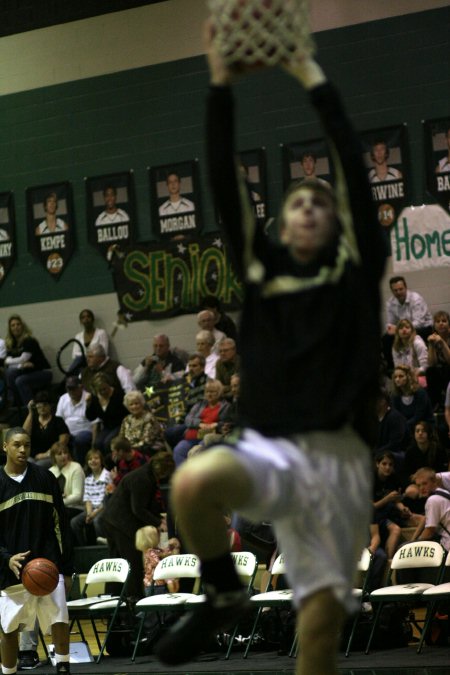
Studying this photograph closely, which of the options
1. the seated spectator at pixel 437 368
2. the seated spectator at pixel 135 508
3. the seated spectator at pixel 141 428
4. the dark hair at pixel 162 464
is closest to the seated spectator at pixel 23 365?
the seated spectator at pixel 141 428

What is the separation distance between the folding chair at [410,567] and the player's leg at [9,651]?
9.15 ft

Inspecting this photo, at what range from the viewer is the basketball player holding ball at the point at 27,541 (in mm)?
9492

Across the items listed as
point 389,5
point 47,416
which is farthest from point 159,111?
point 47,416

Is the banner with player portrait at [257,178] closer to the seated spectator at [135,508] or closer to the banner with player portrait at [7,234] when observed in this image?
the banner with player portrait at [7,234]

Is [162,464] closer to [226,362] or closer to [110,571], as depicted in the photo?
[110,571]

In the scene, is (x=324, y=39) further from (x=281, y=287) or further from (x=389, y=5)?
(x=281, y=287)

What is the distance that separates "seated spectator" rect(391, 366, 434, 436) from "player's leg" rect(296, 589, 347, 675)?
8753 millimetres

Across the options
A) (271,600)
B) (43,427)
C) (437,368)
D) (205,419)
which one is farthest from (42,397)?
(271,600)

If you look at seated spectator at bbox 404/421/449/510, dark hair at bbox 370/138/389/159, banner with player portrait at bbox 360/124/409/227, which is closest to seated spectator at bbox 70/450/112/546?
seated spectator at bbox 404/421/449/510

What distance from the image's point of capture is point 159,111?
55.3ft

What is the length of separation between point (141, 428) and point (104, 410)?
114 centimetres

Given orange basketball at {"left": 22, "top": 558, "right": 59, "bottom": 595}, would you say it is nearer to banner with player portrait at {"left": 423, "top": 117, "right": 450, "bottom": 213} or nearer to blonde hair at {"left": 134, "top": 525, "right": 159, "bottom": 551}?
blonde hair at {"left": 134, "top": 525, "right": 159, "bottom": 551}

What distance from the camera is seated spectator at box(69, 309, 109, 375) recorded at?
53.6 ft

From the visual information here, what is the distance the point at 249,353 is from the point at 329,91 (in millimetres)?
838
